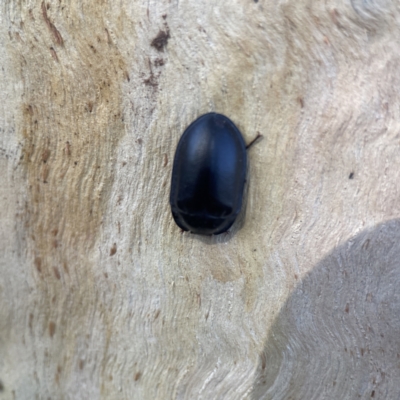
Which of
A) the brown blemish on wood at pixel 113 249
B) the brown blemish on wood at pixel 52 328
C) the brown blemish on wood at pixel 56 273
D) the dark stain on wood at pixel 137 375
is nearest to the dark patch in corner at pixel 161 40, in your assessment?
the brown blemish on wood at pixel 113 249

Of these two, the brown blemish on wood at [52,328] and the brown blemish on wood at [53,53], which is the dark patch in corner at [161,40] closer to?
the brown blemish on wood at [53,53]

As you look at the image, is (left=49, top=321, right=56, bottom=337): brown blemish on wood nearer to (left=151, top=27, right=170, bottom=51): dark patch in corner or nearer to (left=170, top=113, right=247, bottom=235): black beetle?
(left=170, top=113, right=247, bottom=235): black beetle

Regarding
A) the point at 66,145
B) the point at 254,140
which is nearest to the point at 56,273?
the point at 66,145

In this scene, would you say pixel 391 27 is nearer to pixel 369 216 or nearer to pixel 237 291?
pixel 369 216

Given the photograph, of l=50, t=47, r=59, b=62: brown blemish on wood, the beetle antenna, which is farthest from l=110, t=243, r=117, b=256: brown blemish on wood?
l=50, t=47, r=59, b=62: brown blemish on wood

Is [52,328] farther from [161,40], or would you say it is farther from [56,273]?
[161,40]
